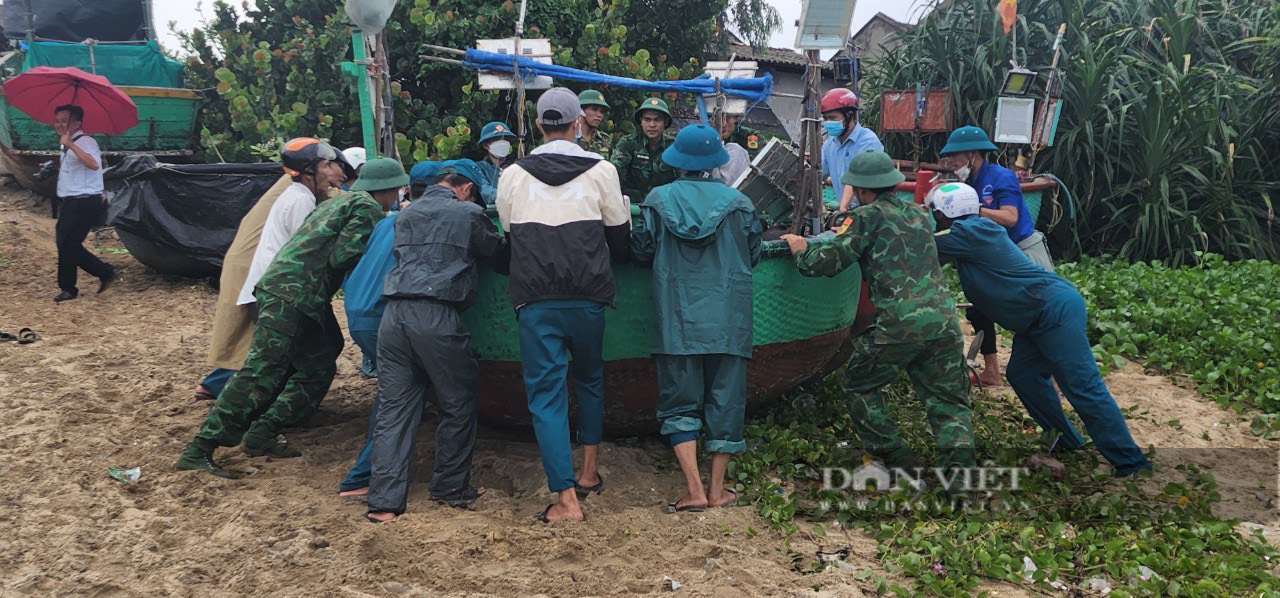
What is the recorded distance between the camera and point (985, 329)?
5.48 metres

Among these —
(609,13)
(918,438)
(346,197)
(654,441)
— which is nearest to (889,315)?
(918,438)

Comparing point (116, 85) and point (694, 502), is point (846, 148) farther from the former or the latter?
point (116, 85)

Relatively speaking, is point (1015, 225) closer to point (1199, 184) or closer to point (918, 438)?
point (918, 438)

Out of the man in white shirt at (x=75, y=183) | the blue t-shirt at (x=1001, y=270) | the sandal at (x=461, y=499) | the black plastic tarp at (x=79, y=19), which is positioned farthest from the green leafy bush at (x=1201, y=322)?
the black plastic tarp at (x=79, y=19)

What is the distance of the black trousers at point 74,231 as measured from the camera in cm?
688

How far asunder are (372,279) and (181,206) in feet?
13.6

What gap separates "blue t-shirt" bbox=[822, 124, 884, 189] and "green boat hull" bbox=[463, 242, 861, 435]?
1314 millimetres

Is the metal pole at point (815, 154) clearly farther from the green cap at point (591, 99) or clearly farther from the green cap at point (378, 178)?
the green cap at point (378, 178)

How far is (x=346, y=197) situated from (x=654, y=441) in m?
1.83

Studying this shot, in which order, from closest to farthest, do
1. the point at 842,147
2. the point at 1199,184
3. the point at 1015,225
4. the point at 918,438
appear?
the point at 918,438, the point at 1015,225, the point at 842,147, the point at 1199,184

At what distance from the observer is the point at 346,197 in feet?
13.7

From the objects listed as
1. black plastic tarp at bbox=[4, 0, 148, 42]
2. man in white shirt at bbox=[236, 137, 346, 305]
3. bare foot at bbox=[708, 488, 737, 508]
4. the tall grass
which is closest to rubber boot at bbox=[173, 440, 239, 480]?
man in white shirt at bbox=[236, 137, 346, 305]

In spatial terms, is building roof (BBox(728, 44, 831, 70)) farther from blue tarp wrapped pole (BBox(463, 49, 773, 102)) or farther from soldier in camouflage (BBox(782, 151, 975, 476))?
soldier in camouflage (BBox(782, 151, 975, 476))

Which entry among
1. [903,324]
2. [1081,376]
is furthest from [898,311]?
[1081,376]
